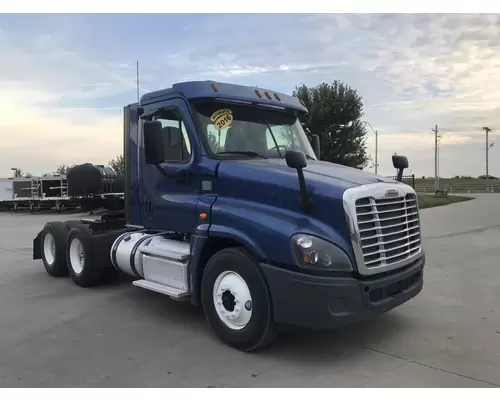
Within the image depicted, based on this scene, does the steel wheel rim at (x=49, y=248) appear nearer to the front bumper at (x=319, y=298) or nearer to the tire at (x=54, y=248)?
the tire at (x=54, y=248)

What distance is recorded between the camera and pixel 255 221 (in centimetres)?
495

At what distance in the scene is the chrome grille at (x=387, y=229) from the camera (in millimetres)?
4762

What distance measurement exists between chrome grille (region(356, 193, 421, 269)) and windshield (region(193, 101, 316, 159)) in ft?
4.91

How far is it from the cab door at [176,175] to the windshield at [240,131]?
7.4 inches

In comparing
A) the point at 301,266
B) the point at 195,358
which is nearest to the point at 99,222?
the point at 195,358

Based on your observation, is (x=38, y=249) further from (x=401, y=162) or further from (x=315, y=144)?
(x=401, y=162)

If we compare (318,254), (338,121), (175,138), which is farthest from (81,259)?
(338,121)

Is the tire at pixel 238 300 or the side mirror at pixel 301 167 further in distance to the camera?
the tire at pixel 238 300

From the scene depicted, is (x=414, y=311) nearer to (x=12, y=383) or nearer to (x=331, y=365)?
(x=331, y=365)

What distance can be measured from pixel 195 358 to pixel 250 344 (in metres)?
0.55

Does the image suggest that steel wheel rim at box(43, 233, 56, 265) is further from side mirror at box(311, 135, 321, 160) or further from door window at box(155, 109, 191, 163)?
side mirror at box(311, 135, 321, 160)

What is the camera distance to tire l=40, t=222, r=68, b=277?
871 cm

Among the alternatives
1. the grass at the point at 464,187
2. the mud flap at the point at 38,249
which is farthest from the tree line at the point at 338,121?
the mud flap at the point at 38,249

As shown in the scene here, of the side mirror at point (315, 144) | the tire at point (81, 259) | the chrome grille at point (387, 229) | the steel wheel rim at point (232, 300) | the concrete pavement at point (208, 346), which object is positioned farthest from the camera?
the tire at point (81, 259)
